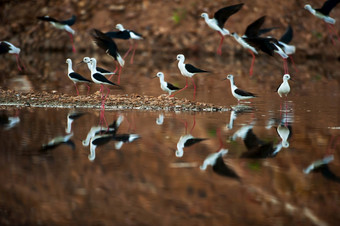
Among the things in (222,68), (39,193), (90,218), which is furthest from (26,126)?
(222,68)

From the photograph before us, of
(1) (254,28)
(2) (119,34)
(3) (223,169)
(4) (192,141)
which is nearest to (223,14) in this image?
(1) (254,28)

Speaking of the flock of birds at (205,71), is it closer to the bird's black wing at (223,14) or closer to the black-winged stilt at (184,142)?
the bird's black wing at (223,14)

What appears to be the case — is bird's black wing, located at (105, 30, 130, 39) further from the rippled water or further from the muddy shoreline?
the rippled water

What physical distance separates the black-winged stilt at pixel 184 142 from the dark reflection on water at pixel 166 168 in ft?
0.12

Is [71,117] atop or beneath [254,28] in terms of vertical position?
beneath

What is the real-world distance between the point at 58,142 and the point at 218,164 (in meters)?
1.93

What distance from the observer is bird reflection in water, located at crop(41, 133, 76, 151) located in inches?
253

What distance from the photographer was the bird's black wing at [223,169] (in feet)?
17.6

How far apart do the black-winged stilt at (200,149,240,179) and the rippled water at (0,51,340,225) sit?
0.02 m

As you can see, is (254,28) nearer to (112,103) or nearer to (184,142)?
(112,103)

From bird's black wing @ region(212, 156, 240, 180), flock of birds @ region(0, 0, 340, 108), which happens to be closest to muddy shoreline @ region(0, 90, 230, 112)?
flock of birds @ region(0, 0, 340, 108)

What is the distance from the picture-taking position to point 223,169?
18.3ft

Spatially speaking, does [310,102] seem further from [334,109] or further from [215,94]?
[215,94]

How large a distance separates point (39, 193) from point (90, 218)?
0.73m
